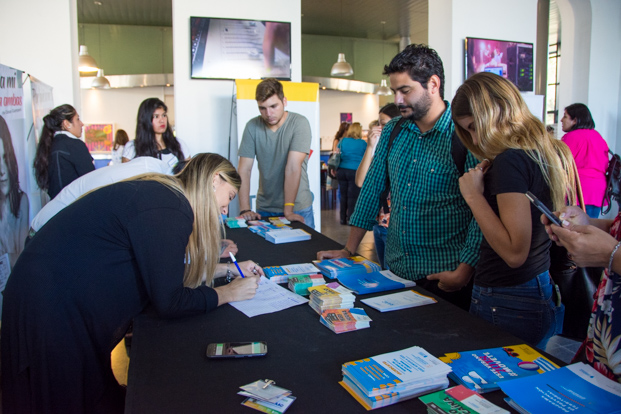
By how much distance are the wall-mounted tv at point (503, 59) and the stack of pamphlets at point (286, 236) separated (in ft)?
11.4

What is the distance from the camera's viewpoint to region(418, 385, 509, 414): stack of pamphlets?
0.88 meters

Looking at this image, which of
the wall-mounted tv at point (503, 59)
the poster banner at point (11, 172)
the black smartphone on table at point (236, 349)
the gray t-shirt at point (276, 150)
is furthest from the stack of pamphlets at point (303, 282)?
the wall-mounted tv at point (503, 59)

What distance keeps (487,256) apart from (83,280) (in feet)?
4.14

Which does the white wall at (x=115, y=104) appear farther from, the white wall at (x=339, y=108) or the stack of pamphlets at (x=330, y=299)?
the stack of pamphlets at (x=330, y=299)

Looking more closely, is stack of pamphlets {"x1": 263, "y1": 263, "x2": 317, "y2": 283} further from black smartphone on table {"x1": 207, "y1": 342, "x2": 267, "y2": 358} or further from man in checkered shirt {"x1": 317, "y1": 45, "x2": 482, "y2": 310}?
black smartphone on table {"x1": 207, "y1": 342, "x2": 267, "y2": 358}

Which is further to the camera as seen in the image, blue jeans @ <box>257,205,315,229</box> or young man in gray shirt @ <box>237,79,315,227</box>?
blue jeans @ <box>257,205,315,229</box>

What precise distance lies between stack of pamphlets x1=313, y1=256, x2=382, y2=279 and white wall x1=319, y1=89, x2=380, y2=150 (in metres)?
12.6

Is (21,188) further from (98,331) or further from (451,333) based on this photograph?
(451,333)

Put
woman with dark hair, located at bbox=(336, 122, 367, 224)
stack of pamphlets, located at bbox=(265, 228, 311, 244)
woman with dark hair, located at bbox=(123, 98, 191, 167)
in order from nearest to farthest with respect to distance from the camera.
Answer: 1. stack of pamphlets, located at bbox=(265, 228, 311, 244)
2. woman with dark hair, located at bbox=(123, 98, 191, 167)
3. woman with dark hair, located at bbox=(336, 122, 367, 224)

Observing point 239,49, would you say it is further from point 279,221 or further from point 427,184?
point 427,184

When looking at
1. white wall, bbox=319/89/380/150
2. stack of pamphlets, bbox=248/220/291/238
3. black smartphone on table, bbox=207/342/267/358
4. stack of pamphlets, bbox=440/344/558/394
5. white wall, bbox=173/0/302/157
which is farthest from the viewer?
white wall, bbox=319/89/380/150

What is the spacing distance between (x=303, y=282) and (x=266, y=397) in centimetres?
71

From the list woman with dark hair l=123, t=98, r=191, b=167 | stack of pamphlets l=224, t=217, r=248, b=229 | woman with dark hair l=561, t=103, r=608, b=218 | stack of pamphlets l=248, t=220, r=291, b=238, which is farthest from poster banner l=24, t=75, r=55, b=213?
woman with dark hair l=561, t=103, r=608, b=218

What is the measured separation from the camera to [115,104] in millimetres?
12680
